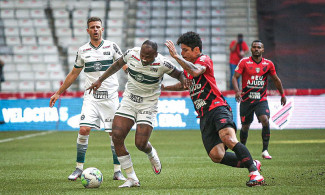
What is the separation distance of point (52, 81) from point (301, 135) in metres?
9.75

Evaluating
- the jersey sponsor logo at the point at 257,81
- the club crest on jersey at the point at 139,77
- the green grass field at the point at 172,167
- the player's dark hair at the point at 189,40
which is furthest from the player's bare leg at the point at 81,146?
the jersey sponsor logo at the point at 257,81

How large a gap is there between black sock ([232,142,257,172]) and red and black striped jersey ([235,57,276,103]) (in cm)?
402

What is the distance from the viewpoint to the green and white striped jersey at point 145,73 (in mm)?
7020

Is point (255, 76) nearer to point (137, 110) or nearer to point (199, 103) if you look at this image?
point (199, 103)

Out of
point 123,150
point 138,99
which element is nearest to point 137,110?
point 138,99

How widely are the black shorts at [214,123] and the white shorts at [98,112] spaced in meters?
1.76

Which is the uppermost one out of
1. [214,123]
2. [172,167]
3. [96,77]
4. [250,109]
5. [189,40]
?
[189,40]

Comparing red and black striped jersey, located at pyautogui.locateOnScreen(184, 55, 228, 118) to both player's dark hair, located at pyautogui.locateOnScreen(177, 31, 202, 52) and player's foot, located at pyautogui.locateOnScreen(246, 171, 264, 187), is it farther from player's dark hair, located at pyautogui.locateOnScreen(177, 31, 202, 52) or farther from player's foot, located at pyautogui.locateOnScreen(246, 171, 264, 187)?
player's foot, located at pyautogui.locateOnScreen(246, 171, 264, 187)

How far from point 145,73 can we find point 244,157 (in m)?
1.66

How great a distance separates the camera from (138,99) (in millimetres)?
7191

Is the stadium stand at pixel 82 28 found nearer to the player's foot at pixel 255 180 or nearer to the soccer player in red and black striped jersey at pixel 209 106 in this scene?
the soccer player in red and black striped jersey at pixel 209 106

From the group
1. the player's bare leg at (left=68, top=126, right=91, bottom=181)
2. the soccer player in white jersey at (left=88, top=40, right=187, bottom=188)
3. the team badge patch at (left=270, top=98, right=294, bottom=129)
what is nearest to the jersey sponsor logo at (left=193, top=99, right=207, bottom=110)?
the soccer player in white jersey at (left=88, top=40, right=187, bottom=188)

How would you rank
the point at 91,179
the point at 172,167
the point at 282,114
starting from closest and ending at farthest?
the point at 91,179
the point at 172,167
the point at 282,114

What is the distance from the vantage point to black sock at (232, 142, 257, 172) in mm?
6570
